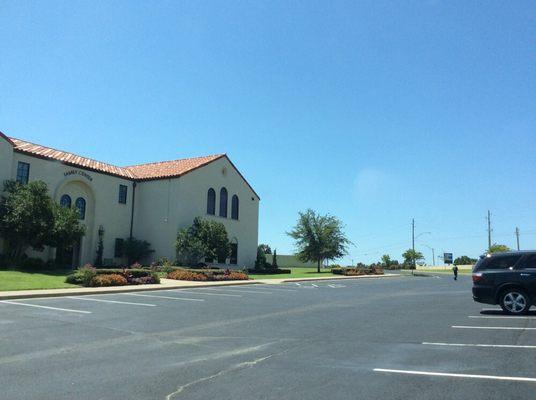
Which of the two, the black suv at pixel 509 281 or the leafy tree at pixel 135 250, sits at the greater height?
the leafy tree at pixel 135 250

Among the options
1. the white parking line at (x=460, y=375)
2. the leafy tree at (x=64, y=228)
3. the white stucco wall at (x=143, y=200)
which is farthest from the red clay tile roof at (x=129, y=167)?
the white parking line at (x=460, y=375)

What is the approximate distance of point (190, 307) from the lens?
1580 centimetres

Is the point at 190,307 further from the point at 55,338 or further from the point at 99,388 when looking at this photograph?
the point at 99,388

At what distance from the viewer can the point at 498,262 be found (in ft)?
46.4

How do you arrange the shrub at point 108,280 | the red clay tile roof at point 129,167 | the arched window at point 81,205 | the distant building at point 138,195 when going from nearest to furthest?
the shrub at point 108,280
the distant building at point 138,195
the red clay tile roof at point 129,167
the arched window at point 81,205

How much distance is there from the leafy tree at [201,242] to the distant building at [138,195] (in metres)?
0.99

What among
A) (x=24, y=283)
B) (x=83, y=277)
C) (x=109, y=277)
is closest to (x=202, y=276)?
(x=109, y=277)

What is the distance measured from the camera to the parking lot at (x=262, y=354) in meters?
6.11

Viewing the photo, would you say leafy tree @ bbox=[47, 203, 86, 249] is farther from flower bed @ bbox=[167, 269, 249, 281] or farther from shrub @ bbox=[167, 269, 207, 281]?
shrub @ bbox=[167, 269, 207, 281]

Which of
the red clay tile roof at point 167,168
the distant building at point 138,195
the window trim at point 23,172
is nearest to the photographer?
the window trim at point 23,172

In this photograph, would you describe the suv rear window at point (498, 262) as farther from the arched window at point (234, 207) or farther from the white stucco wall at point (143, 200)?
the arched window at point (234, 207)

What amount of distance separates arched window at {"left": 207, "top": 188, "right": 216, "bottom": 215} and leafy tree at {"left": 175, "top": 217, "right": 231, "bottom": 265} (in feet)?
12.4

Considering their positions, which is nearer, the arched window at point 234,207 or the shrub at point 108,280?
the shrub at point 108,280

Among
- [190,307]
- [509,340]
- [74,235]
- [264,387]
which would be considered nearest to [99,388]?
[264,387]
